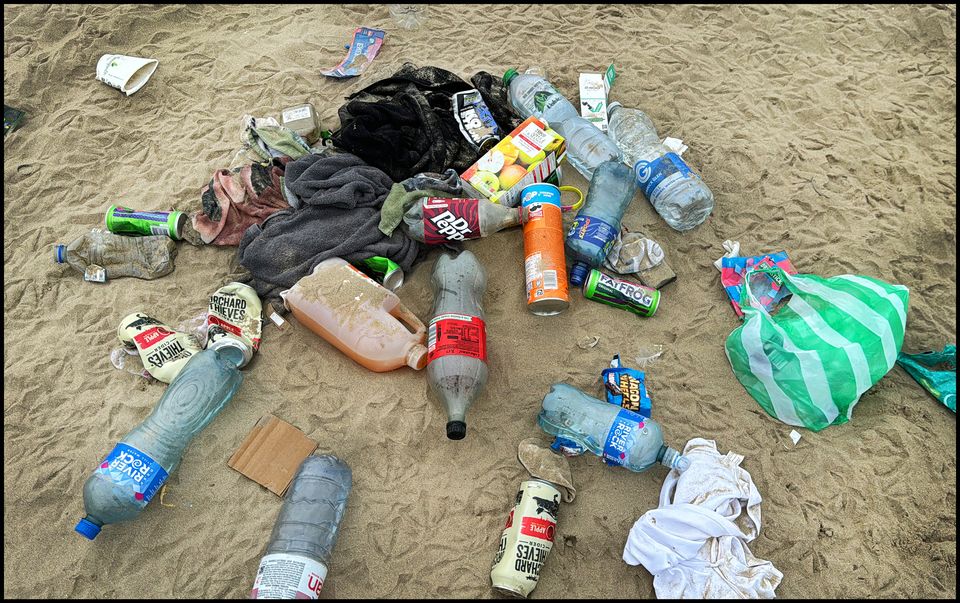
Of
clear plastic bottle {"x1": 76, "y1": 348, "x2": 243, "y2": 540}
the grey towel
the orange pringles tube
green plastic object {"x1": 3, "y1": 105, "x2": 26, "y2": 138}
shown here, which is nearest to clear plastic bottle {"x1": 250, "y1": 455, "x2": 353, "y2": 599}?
clear plastic bottle {"x1": 76, "y1": 348, "x2": 243, "y2": 540}

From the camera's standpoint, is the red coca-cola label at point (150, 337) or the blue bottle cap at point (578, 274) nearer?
the red coca-cola label at point (150, 337)

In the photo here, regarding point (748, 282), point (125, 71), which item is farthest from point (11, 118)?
point (748, 282)

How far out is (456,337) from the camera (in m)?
2.83

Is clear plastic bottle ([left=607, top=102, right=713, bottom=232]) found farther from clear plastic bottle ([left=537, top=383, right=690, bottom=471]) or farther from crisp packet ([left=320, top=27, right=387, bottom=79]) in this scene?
crisp packet ([left=320, top=27, right=387, bottom=79])

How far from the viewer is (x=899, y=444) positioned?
2.85 metres

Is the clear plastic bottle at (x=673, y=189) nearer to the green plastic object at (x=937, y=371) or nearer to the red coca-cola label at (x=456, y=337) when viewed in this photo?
the green plastic object at (x=937, y=371)

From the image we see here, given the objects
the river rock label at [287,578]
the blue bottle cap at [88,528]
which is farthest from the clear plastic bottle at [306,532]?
the blue bottle cap at [88,528]

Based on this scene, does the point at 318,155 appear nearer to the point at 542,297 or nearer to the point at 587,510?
the point at 542,297

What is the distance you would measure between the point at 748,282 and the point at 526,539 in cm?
176

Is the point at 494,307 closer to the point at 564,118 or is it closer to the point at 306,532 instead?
the point at 306,532

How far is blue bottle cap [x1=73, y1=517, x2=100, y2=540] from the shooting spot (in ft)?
7.94

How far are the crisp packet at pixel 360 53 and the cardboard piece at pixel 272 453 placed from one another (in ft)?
8.97

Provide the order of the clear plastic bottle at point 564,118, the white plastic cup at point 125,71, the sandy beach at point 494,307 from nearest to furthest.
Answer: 1. the sandy beach at point 494,307
2. the clear plastic bottle at point 564,118
3. the white plastic cup at point 125,71

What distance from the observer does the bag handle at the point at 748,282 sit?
2.92 metres
